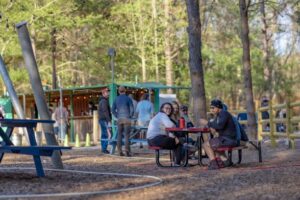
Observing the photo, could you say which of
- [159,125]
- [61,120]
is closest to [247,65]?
[159,125]

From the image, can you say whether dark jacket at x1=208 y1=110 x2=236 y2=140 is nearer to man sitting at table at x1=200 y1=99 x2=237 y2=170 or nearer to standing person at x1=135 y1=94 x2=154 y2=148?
man sitting at table at x1=200 y1=99 x2=237 y2=170

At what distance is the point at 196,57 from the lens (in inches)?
674

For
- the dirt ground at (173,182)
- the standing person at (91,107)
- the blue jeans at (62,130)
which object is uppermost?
the standing person at (91,107)

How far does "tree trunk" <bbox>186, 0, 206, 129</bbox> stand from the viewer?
675 inches

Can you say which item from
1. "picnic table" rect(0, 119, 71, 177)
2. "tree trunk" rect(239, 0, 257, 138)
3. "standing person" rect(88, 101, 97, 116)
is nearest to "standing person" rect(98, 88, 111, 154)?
"tree trunk" rect(239, 0, 257, 138)

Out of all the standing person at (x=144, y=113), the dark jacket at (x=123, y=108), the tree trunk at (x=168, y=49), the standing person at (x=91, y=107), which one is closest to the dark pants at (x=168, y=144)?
the dark jacket at (x=123, y=108)

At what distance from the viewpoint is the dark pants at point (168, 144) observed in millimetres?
13508

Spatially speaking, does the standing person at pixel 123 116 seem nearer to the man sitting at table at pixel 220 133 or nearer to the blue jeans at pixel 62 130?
the man sitting at table at pixel 220 133

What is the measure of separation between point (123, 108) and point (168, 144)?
13.4ft

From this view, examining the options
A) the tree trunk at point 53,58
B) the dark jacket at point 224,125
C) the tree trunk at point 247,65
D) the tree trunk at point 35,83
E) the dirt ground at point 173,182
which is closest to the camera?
the dirt ground at point 173,182

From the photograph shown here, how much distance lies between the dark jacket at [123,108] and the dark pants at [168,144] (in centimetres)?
382

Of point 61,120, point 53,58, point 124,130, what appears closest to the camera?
point 124,130

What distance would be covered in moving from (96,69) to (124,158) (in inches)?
1050

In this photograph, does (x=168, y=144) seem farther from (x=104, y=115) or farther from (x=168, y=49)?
(x=168, y=49)
